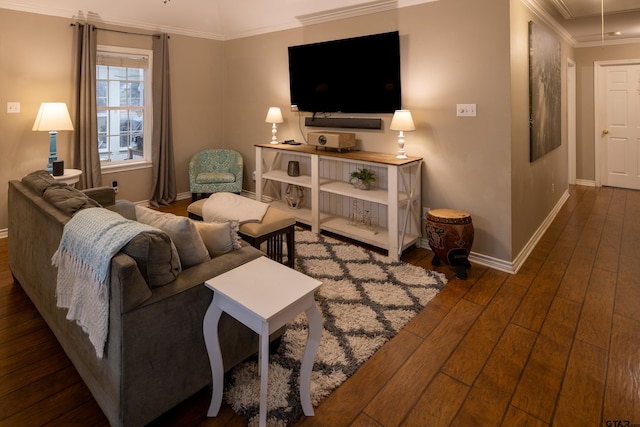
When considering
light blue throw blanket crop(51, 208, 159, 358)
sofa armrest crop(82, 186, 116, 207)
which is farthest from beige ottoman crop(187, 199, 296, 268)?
light blue throw blanket crop(51, 208, 159, 358)

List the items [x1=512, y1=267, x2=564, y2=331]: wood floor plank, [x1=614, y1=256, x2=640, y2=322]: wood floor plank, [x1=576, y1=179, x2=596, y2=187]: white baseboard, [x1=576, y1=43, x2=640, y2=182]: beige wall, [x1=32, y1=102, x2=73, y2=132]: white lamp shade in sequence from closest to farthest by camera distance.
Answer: [x1=512, y1=267, x2=564, y2=331]: wood floor plank
[x1=614, y1=256, x2=640, y2=322]: wood floor plank
[x1=32, y1=102, x2=73, y2=132]: white lamp shade
[x1=576, y1=43, x2=640, y2=182]: beige wall
[x1=576, y1=179, x2=596, y2=187]: white baseboard

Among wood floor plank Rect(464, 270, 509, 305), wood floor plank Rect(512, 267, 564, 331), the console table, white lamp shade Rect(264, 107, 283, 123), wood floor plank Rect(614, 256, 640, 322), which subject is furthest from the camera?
white lamp shade Rect(264, 107, 283, 123)

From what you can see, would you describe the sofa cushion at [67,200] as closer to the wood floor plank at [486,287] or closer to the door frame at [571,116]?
the wood floor plank at [486,287]

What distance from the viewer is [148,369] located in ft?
5.05

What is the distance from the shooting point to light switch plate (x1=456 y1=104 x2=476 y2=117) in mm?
3273

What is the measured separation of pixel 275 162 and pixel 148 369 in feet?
12.1

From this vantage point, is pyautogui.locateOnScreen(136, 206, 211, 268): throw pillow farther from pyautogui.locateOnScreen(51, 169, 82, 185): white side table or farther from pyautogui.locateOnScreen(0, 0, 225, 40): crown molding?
pyautogui.locateOnScreen(0, 0, 225, 40): crown molding

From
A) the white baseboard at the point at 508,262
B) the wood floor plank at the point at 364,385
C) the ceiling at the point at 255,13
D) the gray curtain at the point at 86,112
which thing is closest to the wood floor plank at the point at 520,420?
the wood floor plank at the point at 364,385

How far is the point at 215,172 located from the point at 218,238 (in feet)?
11.7

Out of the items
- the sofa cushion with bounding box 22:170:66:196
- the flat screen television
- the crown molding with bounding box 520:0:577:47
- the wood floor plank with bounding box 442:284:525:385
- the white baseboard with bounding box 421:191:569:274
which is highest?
the crown molding with bounding box 520:0:577:47

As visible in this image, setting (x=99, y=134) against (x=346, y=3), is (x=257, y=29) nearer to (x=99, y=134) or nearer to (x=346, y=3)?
(x=346, y=3)

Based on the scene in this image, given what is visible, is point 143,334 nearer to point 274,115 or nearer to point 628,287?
point 628,287

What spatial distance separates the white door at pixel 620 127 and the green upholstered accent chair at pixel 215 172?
19.1ft

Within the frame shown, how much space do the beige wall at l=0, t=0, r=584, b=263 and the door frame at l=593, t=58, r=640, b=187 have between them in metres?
1.94
